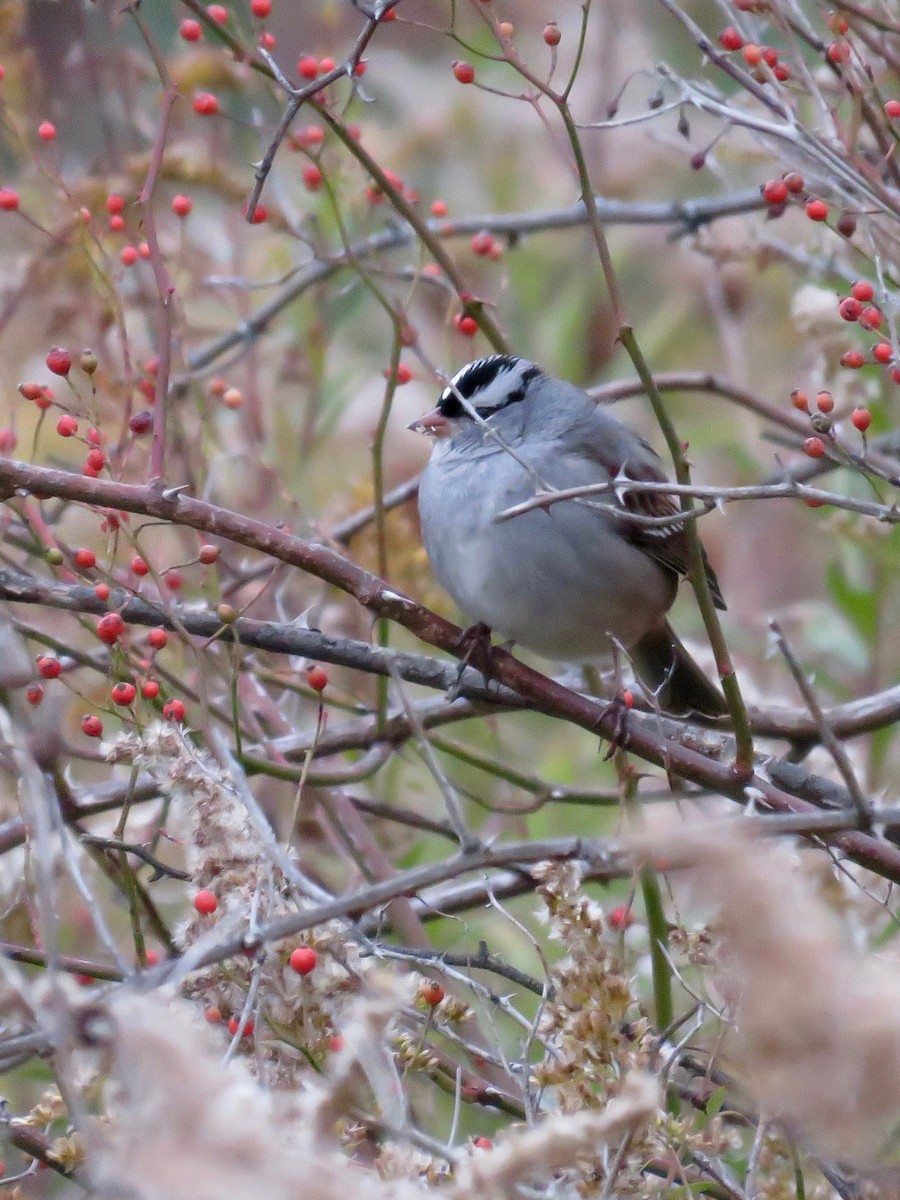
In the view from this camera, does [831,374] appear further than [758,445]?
No

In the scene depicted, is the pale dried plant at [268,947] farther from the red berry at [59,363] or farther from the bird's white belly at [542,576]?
the bird's white belly at [542,576]

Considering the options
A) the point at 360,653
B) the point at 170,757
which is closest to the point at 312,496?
the point at 360,653

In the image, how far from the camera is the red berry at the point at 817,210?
222cm

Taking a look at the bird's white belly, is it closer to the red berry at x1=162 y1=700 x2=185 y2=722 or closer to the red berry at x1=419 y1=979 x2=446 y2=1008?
the red berry at x1=162 y1=700 x2=185 y2=722

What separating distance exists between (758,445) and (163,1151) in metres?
4.31

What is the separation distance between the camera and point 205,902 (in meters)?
1.70

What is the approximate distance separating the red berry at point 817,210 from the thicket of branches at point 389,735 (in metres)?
0.01

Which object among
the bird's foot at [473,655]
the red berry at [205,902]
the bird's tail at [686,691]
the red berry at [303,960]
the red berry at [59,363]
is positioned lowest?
the bird's tail at [686,691]

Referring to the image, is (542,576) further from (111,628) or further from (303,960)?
(303,960)

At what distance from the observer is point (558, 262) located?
623 centimetres

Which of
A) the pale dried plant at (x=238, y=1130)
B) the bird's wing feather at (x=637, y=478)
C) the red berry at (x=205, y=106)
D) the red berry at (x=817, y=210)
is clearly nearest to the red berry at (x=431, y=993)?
the pale dried plant at (x=238, y=1130)

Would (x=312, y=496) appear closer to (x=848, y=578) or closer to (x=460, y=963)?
(x=848, y=578)

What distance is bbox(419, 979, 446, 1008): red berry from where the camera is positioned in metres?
1.75

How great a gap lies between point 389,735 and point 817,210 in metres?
1.22
